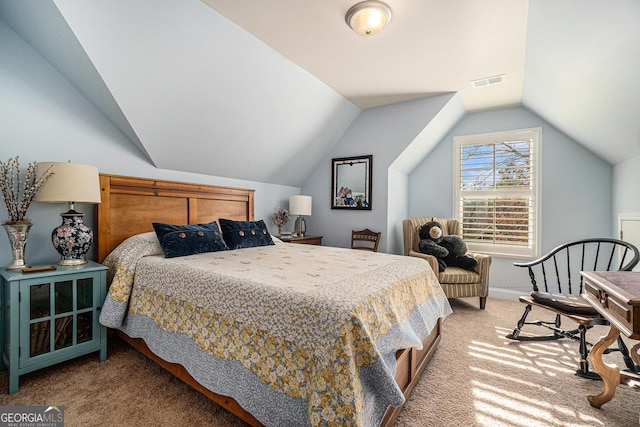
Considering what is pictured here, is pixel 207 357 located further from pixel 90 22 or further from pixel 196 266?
pixel 90 22

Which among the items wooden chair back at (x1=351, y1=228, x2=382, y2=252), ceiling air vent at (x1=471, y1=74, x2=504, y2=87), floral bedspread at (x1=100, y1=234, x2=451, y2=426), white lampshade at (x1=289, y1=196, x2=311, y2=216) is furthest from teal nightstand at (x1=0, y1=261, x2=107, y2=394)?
ceiling air vent at (x1=471, y1=74, x2=504, y2=87)

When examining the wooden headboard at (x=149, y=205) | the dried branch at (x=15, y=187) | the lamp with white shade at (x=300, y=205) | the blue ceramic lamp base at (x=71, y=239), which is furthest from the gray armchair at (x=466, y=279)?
the dried branch at (x=15, y=187)

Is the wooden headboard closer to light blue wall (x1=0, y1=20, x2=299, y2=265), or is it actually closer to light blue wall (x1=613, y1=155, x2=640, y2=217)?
light blue wall (x1=0, y1=20, x2=299, y2=265)

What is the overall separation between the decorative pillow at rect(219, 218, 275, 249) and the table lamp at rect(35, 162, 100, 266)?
1.08 m

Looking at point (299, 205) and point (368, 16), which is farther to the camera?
point (299, 205)

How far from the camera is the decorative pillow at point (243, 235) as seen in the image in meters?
2.88

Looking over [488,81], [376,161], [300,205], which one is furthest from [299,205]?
[488,81]

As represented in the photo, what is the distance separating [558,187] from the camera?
352 cm

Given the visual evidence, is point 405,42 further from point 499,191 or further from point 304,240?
point 304,240

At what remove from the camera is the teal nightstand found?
176cm

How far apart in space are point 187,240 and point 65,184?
34.7 inches

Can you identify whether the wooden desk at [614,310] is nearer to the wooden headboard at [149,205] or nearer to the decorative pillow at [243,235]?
the decorative pillow at [243,235]

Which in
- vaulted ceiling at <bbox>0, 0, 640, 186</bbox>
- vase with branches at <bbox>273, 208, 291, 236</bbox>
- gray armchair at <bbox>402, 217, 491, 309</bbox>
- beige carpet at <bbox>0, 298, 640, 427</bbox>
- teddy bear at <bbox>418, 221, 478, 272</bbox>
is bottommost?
beige carpet at <bbox>0, 298, 640, 427</bbox>

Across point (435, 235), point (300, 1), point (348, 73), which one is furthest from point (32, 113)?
point (435, 235)
